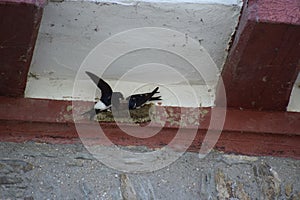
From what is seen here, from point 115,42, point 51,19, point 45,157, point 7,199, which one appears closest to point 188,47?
point 115,42

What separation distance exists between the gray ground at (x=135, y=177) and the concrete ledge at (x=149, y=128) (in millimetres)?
29

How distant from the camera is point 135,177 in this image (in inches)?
72.0

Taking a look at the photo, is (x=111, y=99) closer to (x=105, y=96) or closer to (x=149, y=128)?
(x=105, y=96)

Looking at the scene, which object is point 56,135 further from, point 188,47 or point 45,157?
point 188,47

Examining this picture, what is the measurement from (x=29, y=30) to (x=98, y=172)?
1.47ft

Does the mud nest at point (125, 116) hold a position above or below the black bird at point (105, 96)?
below

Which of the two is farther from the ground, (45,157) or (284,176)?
(284,176)

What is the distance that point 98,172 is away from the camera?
1827 mm

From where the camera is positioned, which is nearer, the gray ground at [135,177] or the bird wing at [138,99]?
the gray ground at [135,177]

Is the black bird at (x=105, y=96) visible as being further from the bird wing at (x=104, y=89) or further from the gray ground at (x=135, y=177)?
the gray ground at (x=135, y=177)

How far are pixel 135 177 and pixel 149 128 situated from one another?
0.51ft

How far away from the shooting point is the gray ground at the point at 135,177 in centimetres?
178

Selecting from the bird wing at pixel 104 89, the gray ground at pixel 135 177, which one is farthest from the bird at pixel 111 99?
the gray ground at pixel 135 177

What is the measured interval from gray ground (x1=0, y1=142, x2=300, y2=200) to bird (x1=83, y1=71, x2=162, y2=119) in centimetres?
13
